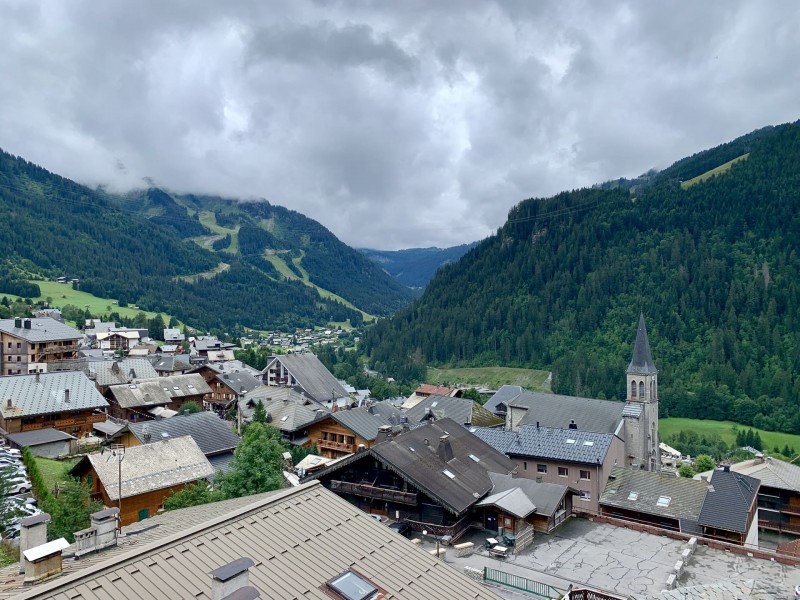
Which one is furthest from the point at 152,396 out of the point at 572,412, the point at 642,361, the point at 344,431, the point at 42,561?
the point at 42,561

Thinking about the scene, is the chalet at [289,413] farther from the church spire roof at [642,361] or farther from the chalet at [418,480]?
the church spire roof at [642,361]

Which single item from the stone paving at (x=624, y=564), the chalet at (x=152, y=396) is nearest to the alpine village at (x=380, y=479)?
the stone paving at (x=624, y=564)

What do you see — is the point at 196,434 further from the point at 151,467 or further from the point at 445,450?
Answer: the point at 445,450

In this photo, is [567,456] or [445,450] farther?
[567,456]

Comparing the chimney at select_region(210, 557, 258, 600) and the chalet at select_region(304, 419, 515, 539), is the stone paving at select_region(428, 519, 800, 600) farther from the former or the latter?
the chimney at select_region(210, 557, 258, 600)

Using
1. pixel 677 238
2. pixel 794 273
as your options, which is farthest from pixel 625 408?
pixel 677 238

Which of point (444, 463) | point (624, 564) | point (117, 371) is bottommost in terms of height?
point (624, 564)

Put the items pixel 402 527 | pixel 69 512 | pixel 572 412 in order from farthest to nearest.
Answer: pixel 572 412
pixel 402 527
pixel 69 512

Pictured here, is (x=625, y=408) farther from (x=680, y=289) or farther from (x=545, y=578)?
(x=680, y=289)
